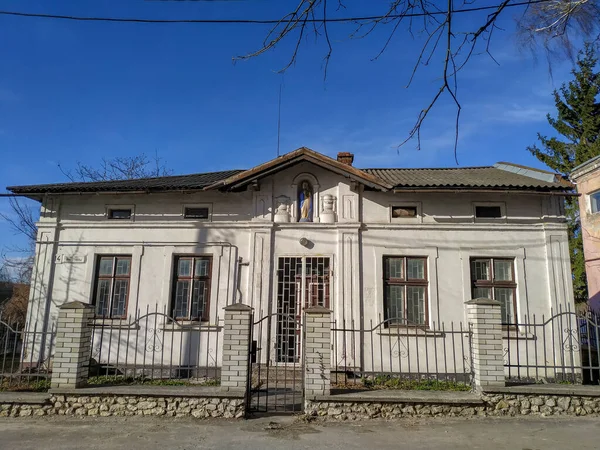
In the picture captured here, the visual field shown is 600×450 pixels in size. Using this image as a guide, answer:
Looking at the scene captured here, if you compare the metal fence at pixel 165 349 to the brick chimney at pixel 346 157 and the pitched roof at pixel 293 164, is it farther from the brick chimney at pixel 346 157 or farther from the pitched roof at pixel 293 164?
the brick chimney at pixel 346 157

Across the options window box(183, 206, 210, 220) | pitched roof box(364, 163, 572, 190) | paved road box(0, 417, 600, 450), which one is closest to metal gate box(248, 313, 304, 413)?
paved road box(0, 417, 600, 450)

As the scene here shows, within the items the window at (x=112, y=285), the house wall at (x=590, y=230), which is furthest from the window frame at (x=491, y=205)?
the house wall at (x=590, y=230)

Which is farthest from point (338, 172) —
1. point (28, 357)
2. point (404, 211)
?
point (28, 357)

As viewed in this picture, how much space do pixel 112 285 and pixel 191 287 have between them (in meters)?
1.99

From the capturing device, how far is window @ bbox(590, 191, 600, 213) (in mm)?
17344

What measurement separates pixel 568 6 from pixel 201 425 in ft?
21.0

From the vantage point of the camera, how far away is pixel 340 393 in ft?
20.7

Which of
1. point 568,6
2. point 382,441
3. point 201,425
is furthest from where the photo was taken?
point 201,425

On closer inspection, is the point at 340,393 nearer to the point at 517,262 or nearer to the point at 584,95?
the point at 517,262

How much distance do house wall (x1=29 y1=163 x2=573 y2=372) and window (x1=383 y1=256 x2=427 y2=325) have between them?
184 millimetres

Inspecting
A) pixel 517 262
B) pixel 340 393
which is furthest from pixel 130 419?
pixel 517 262

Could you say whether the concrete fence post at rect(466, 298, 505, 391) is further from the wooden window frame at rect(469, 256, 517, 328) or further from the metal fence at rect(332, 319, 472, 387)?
the wooden window frame at rect(469, 256, 517, 328)

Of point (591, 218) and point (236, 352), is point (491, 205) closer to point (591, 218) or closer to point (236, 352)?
point (236, 352)

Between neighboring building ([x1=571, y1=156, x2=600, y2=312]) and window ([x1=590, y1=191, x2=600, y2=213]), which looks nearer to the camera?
neighboring building ([x1=571, y1=156, x2=600, y2=312])
